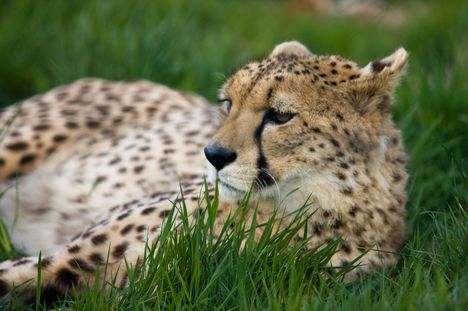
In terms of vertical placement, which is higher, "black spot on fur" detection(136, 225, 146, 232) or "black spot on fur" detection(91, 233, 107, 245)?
"black spot on fur" detection(136, 225, 146, 232)

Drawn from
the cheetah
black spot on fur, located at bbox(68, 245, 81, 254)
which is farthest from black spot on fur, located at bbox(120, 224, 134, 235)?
black spot on fur, located at bbox(68, 245, 81, 254)

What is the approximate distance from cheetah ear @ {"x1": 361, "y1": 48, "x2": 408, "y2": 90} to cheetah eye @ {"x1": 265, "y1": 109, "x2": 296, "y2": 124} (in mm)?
272

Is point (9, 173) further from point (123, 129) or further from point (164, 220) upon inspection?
point (164, 220)

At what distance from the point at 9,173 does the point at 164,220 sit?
1.14m

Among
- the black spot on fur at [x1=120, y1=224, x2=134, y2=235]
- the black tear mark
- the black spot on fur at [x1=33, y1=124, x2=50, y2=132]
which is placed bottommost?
the black spot on fur at [x1=120, y1=224, x2=134, y2=235]

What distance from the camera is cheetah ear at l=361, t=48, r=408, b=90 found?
8.13ft

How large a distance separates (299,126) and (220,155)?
263mm

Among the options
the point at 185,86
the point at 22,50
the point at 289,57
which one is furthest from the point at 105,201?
the point at 22,50

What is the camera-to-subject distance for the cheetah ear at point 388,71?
8.13 ft

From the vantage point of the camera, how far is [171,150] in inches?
127

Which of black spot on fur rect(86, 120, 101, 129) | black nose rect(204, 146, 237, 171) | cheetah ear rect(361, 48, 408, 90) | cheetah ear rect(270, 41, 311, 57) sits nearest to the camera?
black nose rect(204, 146, 237, 171)

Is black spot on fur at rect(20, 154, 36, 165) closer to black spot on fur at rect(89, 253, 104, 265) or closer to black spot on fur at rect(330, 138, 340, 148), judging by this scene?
black spot on fur at rect(89, 253, 104, 265)

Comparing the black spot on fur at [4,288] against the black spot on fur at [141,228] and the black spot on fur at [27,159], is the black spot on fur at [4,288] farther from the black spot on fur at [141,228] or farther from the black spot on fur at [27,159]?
the black spot on fur at [27,159]

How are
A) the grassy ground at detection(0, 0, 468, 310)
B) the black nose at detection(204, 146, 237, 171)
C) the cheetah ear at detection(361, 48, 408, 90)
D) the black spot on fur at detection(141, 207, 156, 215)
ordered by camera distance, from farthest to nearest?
the black spot on fur at detection(141, 207, 156, 215)
the cheetah ear at detection(361, 48, 408, 90)
the black nose at detection(204, 146, 237, 171)
the grassy ground at detection(0, 0, 468, 310)
